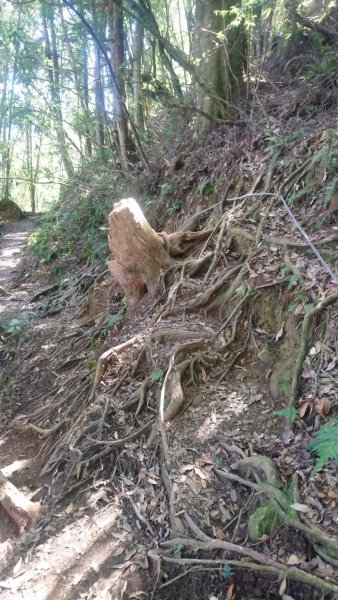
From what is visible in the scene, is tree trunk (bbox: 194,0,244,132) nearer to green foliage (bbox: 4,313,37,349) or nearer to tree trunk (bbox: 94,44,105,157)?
tree trunk (bbox: 94,44,105,157)

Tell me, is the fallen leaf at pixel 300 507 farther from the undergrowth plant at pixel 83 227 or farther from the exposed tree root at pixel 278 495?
the undergrowth plant at pixel 83 227

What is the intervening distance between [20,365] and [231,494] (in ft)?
14.3

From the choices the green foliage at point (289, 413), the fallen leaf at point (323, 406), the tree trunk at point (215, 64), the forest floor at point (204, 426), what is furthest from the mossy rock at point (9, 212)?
the fallen leaf at point (323, 406)

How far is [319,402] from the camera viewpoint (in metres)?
2.85

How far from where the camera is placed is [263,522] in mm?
2514

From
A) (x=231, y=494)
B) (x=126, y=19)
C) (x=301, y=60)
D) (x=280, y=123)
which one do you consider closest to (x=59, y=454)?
(x=231, y=494)

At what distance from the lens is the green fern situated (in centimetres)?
237

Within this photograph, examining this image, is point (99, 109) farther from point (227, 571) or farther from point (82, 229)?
point (227, 571)

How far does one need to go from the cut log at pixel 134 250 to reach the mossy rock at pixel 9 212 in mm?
14210

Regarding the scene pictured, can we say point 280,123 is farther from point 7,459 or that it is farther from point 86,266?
point 7,459

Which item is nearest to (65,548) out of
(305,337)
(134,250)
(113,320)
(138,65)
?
(305,337)

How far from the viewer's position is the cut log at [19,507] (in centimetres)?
357

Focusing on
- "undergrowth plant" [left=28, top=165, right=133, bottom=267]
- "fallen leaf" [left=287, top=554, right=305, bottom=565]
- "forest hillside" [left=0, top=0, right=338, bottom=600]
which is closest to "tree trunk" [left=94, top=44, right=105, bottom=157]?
"undergrowth plant" [left=28, top=165, right=133, bottom=267]

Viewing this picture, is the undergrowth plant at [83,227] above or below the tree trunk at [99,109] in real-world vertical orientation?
below
